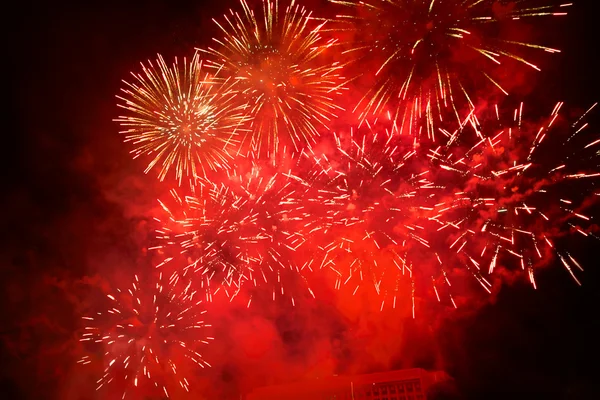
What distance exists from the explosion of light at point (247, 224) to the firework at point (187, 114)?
880mm

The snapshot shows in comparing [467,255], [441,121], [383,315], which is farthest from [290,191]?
[383,315]

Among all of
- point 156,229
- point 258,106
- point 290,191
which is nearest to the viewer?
point 258,106

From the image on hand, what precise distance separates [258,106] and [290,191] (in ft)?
6.32

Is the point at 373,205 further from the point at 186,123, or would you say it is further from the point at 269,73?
the point at 186,123

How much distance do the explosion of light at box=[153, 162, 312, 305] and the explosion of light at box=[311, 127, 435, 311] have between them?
72cm

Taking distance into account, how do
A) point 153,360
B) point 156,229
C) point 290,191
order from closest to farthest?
point 290,191
point 156,229
point 153,360

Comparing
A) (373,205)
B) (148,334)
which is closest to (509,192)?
(373,205)

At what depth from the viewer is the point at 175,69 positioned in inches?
336

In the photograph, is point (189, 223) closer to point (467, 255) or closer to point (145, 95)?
point (145, 95)

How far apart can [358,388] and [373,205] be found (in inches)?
368

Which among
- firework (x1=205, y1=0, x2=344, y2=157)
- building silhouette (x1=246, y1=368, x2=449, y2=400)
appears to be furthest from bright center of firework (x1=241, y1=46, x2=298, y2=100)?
building silhouette (x1=246, y1=368, x2=449, y2=400)

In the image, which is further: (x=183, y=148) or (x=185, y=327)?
(x=185, y=327)

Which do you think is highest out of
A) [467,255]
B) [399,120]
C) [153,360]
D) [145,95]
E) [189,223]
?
[145,95]

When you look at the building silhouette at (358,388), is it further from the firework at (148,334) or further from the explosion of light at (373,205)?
the explosion of light at (373,205)
